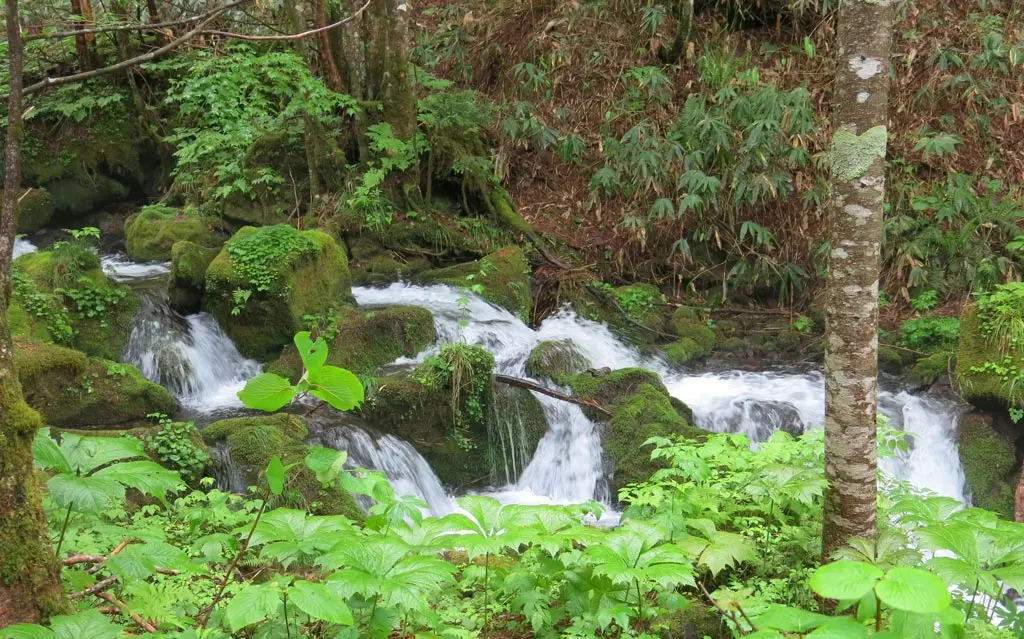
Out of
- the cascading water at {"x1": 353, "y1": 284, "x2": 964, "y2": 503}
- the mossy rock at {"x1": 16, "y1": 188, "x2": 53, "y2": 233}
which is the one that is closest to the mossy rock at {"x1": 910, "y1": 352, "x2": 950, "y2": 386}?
the cascading water at {"x1": 353, "y1": 284, "x2": 964, "y2": 503}

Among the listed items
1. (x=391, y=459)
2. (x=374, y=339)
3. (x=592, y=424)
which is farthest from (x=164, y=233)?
(x=592, y=424)

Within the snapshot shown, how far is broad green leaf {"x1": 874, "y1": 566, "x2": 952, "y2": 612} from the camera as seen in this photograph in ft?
4.50

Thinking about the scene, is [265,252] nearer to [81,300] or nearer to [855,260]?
[81,300]

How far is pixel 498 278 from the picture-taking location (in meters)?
9.01

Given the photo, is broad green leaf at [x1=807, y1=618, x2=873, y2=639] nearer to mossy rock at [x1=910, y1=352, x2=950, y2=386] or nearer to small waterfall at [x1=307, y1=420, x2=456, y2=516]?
small waterfall at [x1=307, y1=420, x2=456, y2=516]

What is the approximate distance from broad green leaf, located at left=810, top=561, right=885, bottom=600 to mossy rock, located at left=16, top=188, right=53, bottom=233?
1209cm

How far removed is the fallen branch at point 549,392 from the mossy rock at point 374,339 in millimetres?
1036

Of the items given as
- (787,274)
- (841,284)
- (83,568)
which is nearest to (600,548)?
(841,284)

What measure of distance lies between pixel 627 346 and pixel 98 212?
28.8ft

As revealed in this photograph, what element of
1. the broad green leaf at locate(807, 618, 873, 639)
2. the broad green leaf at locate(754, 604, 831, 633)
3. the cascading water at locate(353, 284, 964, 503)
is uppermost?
the broad green leaf at locate(807, 618, 873, 639)

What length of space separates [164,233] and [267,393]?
908 cm

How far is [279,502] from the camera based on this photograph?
4.63m

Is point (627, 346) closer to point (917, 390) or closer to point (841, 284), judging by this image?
point (917, 390)

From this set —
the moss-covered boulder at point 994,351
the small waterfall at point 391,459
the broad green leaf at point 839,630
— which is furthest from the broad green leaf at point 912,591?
the moss-covered boulder at point 994,351
